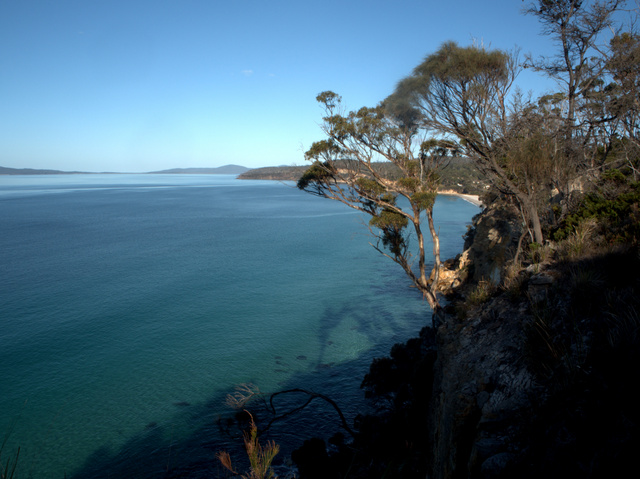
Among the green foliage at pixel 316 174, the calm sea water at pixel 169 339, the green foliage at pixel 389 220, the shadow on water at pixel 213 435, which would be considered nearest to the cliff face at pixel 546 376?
the shadow on water at pixel 213 435

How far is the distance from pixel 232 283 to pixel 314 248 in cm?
1385

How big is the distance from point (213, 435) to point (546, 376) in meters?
10.6

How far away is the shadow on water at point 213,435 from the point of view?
11312 millimetres

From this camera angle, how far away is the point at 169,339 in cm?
2009

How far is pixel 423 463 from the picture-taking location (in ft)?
26.8

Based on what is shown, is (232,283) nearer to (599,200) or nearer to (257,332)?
(257,332)

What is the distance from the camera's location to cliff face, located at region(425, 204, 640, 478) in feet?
12.6

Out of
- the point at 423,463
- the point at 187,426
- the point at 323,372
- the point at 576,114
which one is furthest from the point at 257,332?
the point at 576,114

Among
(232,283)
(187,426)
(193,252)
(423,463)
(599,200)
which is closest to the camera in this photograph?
(423,463)

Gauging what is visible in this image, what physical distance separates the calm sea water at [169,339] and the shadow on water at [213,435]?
0.06m

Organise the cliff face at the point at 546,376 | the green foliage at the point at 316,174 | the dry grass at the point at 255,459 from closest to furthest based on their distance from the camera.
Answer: the cliff face at the point at 546,376
the dry grass at the point at 255,459
the green foliage at the point at 316,174

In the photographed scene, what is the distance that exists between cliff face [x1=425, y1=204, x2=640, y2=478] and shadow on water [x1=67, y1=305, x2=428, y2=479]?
4.99 metres

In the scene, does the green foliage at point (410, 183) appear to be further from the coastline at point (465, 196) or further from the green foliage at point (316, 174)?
the coastline at point (465, 196)

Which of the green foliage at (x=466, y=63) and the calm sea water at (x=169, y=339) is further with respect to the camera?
the green foliage at (x=466, y=63)
